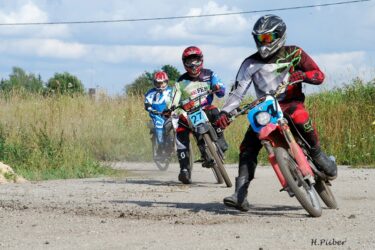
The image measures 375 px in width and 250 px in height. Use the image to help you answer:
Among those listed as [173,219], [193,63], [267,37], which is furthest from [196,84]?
[173,219]

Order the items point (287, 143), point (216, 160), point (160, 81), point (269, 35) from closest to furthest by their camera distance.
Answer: point (287, 143)
point (269, 35)
point (216, 160)
point (160, 81)

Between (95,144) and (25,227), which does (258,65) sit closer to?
(25,227)

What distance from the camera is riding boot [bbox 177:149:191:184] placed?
13633 mm

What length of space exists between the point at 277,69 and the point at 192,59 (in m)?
4.01

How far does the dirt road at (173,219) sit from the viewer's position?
759 centimetres

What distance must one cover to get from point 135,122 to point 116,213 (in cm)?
1465

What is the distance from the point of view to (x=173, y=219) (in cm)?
911

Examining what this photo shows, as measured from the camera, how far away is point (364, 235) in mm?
7762

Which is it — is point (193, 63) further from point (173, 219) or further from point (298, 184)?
point (298, 184)

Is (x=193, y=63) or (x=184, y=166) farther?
(x=184, y=166)

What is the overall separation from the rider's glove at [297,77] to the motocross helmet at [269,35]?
0.35 meters

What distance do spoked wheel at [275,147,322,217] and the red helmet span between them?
4453 mm

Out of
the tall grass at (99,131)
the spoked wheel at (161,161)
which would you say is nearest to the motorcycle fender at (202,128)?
the tall grass at (99,131)

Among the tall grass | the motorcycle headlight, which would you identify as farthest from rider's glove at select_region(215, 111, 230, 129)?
the tall grass
